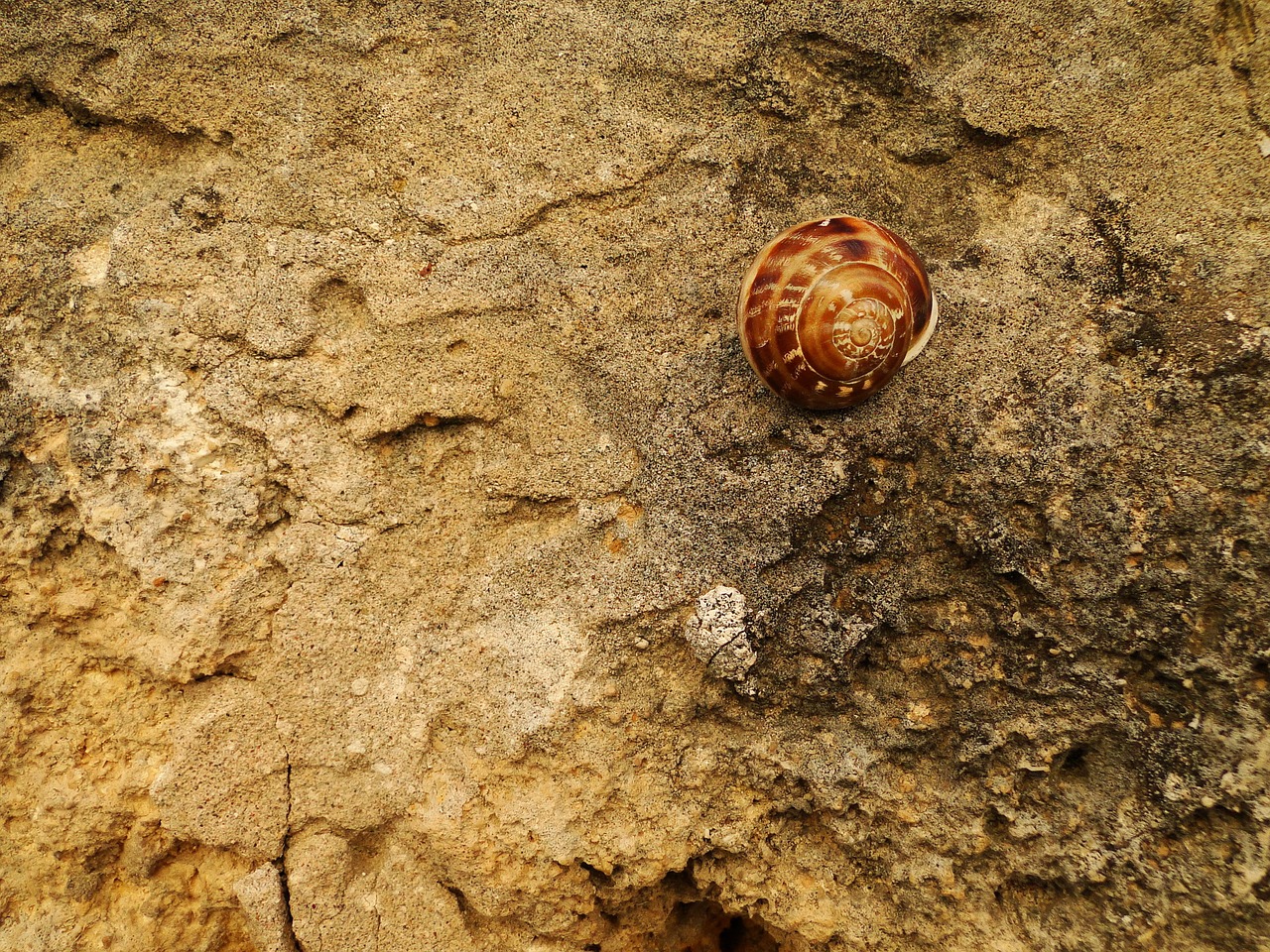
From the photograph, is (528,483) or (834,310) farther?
(528,483)

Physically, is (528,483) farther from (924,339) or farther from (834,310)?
(924,339)

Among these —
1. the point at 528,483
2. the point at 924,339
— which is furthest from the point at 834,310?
the point at 528,483

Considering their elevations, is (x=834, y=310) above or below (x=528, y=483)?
above

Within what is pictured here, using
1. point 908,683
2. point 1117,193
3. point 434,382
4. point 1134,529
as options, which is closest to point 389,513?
point 434,382
